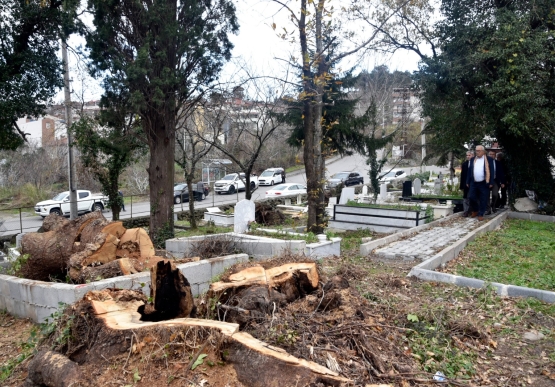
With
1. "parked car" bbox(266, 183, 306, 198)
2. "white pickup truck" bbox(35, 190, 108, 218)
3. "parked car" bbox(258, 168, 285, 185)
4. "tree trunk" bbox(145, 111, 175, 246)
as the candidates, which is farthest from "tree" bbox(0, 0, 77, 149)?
"parked car" bbox(258, 168, 285, 185)

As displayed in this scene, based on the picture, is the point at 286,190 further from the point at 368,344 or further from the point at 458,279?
the point at 368,344

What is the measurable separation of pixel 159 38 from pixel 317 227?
6270mm

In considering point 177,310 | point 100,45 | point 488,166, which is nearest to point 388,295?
point 177,310

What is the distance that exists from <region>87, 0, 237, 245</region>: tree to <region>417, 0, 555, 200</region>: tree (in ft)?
23.3

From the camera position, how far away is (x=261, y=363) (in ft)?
10.6

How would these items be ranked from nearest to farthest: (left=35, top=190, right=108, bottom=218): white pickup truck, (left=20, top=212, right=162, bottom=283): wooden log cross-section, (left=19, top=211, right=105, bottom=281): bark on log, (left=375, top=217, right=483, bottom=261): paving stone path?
(left=20, top=212, right=162, bottom=283): wooden log cross-section < (left=19, top=211, right=105, bottom=281): bark on log < (left=375, top=217, right=483, bottom=261): paving stone path < (left=35, top=190, right=108, bottom=218): white pickup truck

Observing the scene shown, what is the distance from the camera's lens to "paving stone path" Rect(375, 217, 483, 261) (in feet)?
28.0

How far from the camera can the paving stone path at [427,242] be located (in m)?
8.54

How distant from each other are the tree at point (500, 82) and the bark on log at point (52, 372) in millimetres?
12288

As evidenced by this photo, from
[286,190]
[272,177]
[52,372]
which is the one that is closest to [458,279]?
[52,372]

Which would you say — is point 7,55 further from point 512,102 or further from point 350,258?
point 512,102

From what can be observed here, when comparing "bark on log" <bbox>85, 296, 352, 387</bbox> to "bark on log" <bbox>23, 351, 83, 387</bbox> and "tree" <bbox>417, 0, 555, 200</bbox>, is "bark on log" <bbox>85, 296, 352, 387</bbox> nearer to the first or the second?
"bark on log" <bbox>23, 351, 83, 387</bbox>

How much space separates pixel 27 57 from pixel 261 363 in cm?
1389

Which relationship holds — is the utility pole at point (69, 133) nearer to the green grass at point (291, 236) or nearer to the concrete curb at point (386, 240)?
the green grass at point (291, 236)
